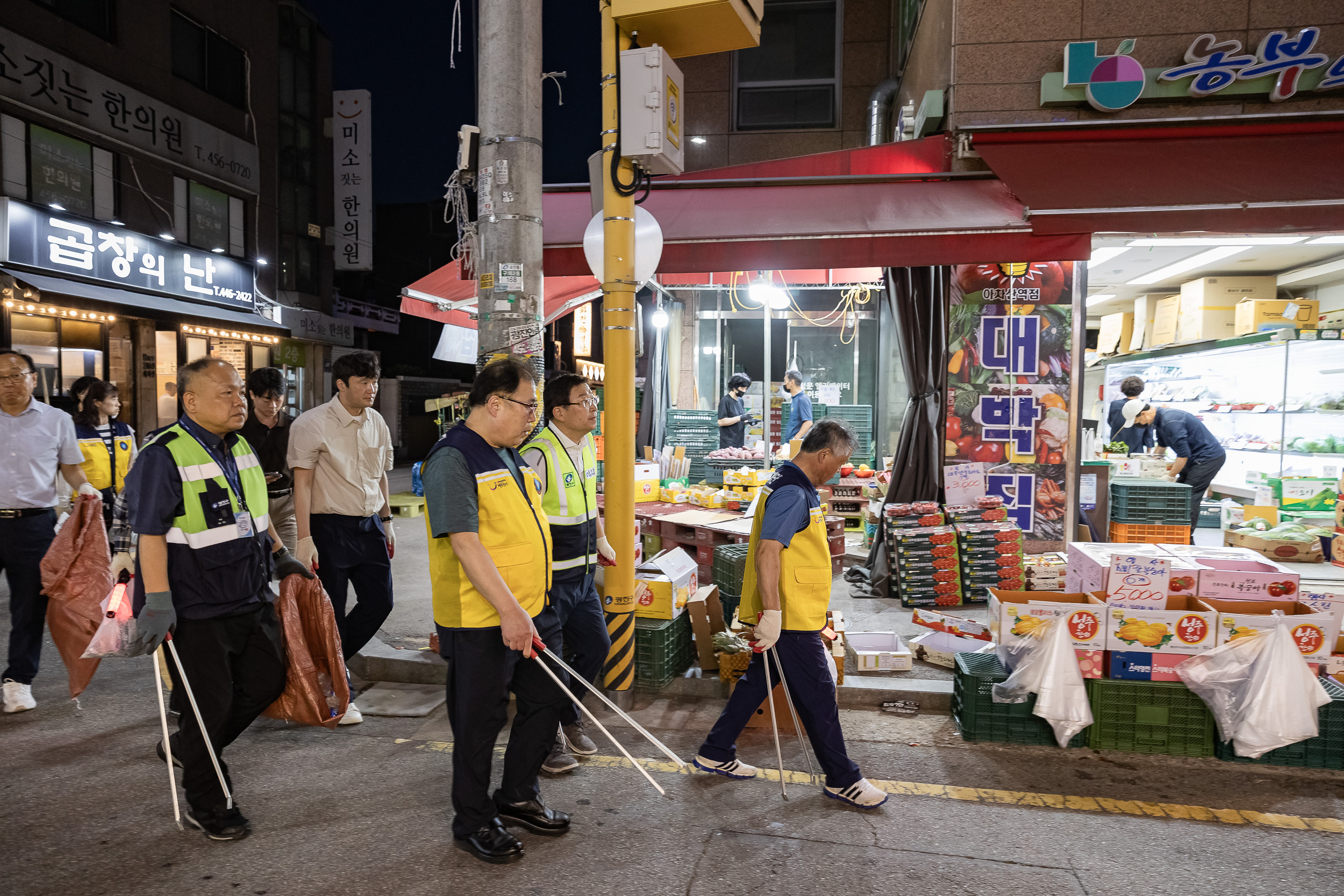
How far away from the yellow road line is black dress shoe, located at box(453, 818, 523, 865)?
899 millimetres

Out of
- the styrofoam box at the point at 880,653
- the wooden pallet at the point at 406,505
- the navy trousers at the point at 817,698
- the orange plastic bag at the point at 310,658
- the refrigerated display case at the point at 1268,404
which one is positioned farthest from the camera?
the wooden pallet at the point at 406,505

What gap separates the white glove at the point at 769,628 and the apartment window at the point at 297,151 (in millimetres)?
24970

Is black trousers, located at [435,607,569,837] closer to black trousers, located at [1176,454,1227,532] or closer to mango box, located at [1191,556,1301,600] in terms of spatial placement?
mango box, located at [1191,556,1301,600]

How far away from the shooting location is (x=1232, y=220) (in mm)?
5863

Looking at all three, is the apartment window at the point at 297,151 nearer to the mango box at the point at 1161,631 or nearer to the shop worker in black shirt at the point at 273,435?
the shop worker in black shirt at the point at 273,435

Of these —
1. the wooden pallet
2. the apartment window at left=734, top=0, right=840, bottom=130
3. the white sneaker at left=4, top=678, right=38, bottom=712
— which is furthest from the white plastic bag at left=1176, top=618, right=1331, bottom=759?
the apartment window at left=734, top=0, right=840, bottom=130

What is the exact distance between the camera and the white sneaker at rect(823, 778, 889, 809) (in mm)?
3617

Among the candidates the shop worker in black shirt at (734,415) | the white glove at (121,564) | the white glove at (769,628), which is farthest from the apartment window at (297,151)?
the white glove at (769,628)

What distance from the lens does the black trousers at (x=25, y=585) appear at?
15.4ft

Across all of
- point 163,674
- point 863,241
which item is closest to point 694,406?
point 863,241

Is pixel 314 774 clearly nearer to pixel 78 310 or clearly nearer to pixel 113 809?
pixel 113 809

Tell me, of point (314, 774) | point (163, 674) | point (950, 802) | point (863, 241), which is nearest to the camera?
point (950, 802)

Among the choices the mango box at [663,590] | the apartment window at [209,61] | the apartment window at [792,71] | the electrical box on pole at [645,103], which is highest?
the apartment window at [209,61]

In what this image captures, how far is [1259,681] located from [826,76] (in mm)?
12092
